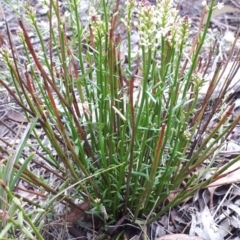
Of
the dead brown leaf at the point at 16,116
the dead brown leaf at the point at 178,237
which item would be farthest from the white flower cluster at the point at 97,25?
the dead brown leaf at the point at 16,116

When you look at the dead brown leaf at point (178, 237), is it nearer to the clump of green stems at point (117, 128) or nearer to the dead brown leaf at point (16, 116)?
the clump of green stems at point (117, 128)

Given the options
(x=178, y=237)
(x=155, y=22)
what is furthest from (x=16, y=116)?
(x=155, y=22)

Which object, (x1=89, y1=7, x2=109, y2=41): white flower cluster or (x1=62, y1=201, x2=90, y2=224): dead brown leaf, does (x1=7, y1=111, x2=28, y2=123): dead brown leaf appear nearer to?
(x1=62, y1=201, x2=90, y2=224): dead brown leaf

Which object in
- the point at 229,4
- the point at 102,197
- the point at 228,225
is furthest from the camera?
the point at 229,4

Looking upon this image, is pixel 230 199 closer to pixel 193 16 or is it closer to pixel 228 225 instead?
pixel 228 225

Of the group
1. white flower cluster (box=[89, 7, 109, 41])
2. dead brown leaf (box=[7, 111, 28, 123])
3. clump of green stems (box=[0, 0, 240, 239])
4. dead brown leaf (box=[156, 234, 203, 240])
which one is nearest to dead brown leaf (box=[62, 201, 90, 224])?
clump of green stems (box=[0, 0, 240, 239])

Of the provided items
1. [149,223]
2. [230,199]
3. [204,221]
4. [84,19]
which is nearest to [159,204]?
[149,223]

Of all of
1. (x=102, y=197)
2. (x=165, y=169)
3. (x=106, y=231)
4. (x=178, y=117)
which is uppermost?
(x=178, y=117)

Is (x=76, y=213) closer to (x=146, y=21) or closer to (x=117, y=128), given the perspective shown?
(x=117, y=128)

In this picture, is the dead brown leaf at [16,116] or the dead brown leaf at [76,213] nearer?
the dead brown leaf at [76,213]

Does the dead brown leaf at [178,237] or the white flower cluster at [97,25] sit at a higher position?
the white flower cluster at [97,25]

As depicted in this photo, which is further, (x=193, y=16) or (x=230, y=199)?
(x=193, y=16)
